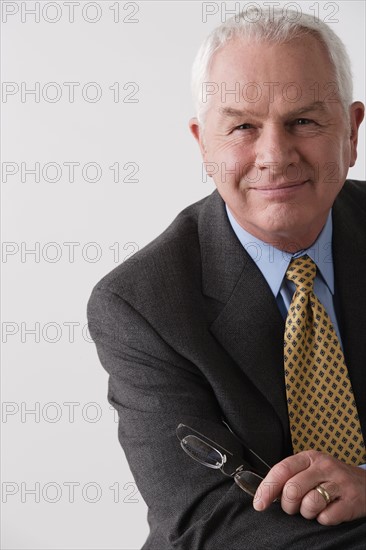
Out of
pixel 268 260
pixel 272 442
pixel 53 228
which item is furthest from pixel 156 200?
pixel 272 442

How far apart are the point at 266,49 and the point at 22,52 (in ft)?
5.13

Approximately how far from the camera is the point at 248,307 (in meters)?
2.25

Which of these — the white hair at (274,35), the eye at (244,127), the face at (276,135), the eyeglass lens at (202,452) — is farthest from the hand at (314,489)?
the white hair at (274,35)

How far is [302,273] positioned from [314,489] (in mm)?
579

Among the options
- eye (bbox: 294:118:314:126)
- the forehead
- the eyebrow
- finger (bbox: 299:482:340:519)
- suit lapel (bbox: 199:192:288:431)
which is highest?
the forehead

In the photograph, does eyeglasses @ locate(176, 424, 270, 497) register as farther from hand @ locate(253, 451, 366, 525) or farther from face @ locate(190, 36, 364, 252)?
face @ locate(190, 36, 364, 252)

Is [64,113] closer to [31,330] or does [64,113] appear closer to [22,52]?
[22,52]

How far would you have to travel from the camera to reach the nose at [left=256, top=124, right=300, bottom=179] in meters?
2.17

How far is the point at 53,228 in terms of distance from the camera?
11.5 ft

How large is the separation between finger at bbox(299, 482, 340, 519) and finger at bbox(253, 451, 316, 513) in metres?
0.04

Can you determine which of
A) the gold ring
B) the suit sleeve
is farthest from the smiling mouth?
the gold ring

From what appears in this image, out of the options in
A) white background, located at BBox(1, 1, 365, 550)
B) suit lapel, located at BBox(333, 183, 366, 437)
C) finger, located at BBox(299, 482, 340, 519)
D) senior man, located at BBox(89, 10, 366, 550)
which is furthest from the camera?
white background, located at BBox(1, 1, 365, 550)

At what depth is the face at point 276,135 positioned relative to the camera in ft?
7.07

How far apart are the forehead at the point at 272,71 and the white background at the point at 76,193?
1.33 meters
